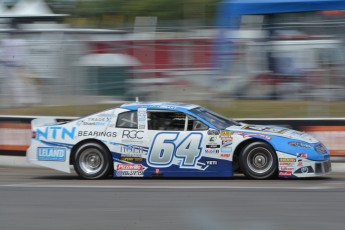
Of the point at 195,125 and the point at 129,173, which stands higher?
the point at 195,125

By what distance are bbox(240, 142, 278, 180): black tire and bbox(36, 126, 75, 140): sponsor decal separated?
2899 mm

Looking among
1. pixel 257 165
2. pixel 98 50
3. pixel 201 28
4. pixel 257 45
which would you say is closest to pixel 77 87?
pixel 98 50

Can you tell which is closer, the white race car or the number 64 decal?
the white race car

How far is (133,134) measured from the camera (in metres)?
10.9

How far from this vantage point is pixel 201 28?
15.6 metres

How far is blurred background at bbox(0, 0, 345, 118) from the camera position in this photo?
14.5 m

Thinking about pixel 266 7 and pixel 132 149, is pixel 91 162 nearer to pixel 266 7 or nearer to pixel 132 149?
pixel 132 149

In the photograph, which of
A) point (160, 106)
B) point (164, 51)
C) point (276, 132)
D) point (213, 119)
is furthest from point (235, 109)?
point (276, 132)

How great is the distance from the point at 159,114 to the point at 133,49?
15.5 ft

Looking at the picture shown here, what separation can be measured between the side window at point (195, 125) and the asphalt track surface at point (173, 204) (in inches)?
32.9

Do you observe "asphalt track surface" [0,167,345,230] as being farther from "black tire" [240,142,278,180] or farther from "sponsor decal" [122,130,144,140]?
"sponsor decal" [122,130,144,140]

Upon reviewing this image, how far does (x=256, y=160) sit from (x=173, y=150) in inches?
52.0

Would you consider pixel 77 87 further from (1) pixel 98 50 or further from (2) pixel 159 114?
(2) pixel 159 114

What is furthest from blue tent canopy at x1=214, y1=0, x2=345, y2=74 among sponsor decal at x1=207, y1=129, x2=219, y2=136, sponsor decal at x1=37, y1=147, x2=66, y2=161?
sponsor decal at x1=37, y1=147, x2=66, y2=161
